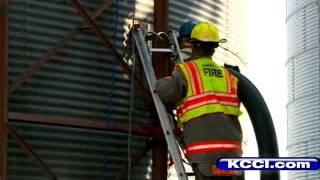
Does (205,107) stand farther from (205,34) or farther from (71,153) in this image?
(71,153)

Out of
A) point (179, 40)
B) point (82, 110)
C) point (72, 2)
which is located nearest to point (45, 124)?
point (82, 110)

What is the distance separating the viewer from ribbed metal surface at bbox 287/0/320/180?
9.27 meters

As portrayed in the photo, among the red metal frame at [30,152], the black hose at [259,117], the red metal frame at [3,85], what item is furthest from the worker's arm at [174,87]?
the red metal frame at [3,85]

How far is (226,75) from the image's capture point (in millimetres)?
4953

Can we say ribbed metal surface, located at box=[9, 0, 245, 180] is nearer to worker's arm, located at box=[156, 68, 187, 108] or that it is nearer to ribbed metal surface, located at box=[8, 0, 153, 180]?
ribbed metal surface, located at box=[8, 0, 153, 180]

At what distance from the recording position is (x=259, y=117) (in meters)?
5.10

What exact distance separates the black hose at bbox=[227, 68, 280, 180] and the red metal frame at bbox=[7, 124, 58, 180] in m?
1.53

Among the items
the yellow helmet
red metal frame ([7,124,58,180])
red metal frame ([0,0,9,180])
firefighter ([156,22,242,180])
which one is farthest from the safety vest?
red metal frame ([0,0,9,180])

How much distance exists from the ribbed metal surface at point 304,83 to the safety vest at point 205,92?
14.6 feet

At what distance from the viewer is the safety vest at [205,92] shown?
4766 mm

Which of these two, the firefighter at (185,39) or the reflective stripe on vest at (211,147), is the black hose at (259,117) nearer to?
the reflective stripe on vest at (211,147)

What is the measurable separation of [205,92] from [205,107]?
0.10 m

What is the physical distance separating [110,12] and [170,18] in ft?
1.98

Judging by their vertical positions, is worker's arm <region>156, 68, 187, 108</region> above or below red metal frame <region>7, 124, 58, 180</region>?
above
